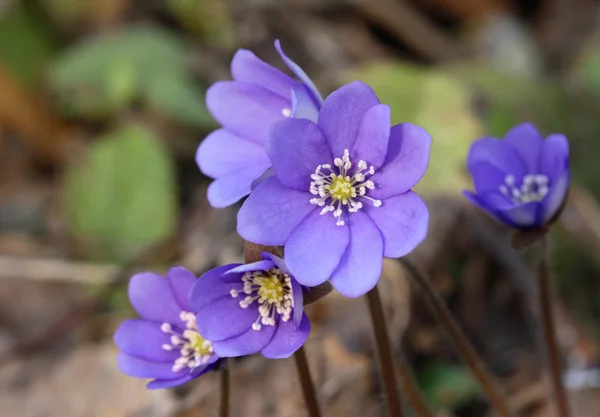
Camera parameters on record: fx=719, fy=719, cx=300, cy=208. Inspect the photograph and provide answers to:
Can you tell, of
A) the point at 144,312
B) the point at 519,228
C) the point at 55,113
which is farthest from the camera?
the point at 55,113

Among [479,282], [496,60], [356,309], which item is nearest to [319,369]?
[356,309]

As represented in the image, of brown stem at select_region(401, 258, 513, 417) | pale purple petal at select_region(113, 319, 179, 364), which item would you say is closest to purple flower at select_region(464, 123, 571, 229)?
brown stem at select_region(401, 258, 513, 417)

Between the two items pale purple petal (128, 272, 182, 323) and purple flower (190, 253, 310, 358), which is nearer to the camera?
purple flower (190, 253, 310, 358)

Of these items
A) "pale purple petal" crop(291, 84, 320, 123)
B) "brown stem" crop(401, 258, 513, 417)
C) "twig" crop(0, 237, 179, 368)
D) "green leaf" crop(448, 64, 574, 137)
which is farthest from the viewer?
"green leaf" crop(448, 64, 574, 137)

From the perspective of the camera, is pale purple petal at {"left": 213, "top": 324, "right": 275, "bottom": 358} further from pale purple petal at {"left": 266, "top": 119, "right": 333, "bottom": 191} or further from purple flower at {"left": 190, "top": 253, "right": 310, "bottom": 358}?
pale purple petal at {"left": 266, "top": 119, "right": 333, "bottom": 191}

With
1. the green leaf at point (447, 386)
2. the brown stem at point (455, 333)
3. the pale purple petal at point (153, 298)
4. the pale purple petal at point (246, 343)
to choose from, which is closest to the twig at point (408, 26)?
the green leaf at point (447, 386)

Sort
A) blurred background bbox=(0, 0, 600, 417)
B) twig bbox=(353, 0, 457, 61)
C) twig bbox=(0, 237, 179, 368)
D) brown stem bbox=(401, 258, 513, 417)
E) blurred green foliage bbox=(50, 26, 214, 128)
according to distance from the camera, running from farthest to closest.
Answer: twig bbox=(353, 0, 457, 61), blurred green foliage bbox=(50, 26, 214, 128), twig bbox=(0, 237, 179, 368), blurred background bbox=(0, 0, 600, 417), brown stem bbox=(401, 258, 513, 417)

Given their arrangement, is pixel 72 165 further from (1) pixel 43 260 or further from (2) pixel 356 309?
(2) pixel 356 309

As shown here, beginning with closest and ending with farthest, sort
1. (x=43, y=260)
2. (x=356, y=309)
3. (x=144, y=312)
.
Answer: (x=144, y=312) < (x=356, y=309) < (x=43, y=260)
